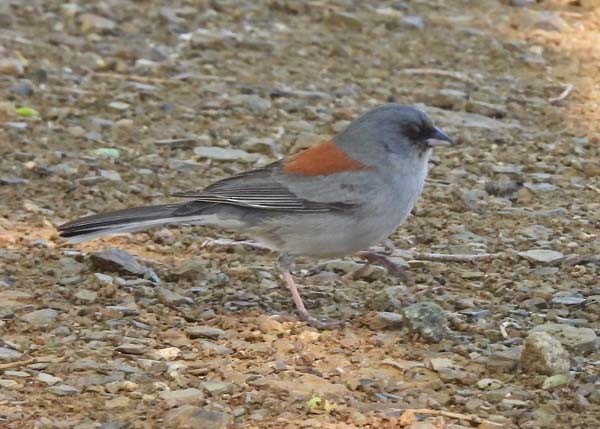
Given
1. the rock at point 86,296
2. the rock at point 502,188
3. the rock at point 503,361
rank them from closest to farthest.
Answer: the rock at point 503,361 < the rock at point 86,296 < the rock at point 502,188

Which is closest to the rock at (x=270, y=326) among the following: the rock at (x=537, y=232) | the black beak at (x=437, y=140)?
the black beak at (x=437, y=140)

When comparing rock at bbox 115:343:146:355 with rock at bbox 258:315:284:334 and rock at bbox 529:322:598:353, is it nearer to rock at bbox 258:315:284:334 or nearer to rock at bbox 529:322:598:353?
rock at bbox 258:315:284:334

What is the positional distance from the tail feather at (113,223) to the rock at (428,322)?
1150 millimetres

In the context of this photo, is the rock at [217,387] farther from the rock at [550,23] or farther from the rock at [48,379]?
the rock at [550,23]

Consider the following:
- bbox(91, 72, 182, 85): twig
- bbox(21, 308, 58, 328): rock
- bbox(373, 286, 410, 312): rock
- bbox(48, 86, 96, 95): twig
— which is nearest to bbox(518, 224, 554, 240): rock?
bbox(373, 286, 410, 312): rock

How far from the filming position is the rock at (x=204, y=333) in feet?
17.2

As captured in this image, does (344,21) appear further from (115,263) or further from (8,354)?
(8,354)

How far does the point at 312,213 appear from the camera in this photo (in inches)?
229

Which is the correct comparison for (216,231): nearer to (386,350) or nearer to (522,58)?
(386,350)

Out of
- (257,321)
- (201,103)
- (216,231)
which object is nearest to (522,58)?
(201,103)

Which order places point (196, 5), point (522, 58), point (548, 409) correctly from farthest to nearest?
point (196, 5) < point (522, 58) < point (548, 409)

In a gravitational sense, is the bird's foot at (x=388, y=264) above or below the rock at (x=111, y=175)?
above

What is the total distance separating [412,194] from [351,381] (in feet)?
4.28

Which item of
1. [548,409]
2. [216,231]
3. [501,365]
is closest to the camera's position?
[548,409]
